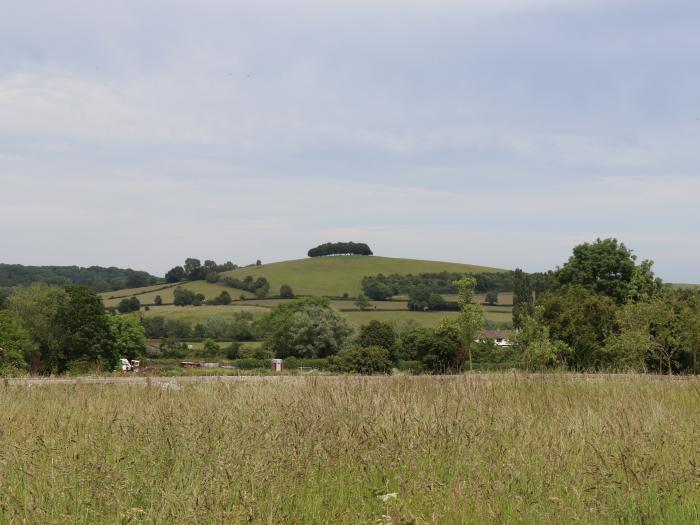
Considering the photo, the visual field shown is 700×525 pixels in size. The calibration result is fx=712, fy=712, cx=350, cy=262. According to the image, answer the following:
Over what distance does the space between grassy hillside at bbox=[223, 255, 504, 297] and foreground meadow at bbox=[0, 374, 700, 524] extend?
140851 millimetres

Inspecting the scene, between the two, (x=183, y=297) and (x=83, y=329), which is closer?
(x=83, y=329)

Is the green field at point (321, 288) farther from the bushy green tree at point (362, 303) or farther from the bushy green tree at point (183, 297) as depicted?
the bushy green tree at point (183, 297)

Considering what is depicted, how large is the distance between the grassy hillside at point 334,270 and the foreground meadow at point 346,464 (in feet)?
462

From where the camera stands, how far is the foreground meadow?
5.25m

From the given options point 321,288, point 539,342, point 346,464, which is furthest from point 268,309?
point 346,464

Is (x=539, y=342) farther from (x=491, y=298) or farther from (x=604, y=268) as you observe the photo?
(x=491, y=298)

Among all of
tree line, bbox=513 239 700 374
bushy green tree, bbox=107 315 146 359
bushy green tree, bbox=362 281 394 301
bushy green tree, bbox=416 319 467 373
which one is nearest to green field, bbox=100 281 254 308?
bushy green tree, bbox=362 281 394 301

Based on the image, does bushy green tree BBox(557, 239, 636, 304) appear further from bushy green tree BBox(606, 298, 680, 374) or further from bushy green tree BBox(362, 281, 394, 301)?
bushy green tree BBox(362, 281, 394, 301)

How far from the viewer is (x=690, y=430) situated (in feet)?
25.6

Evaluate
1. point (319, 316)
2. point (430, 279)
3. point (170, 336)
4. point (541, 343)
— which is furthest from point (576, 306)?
point (430, 279)

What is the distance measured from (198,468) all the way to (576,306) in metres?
42.1

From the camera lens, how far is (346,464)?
6.45 m

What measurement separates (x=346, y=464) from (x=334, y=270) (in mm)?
163213

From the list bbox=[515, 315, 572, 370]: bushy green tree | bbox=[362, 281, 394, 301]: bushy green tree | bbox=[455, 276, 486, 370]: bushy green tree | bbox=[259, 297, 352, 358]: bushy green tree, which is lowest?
bbox=[259, 297, 352, 358]: bushy green tree
